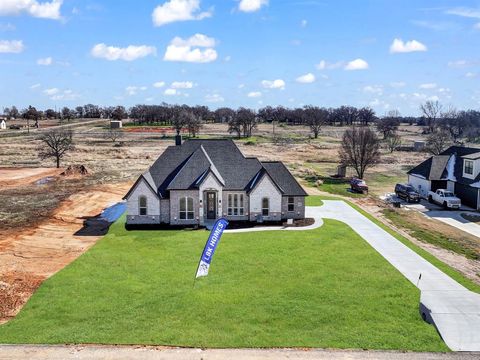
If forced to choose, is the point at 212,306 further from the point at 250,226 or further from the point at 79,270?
the point at 250,226

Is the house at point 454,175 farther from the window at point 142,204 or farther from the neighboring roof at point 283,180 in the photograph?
the window at point 142,204

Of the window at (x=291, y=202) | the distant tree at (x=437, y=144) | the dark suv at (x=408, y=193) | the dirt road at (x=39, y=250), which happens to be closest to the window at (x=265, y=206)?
the window at (x=291, y=202)

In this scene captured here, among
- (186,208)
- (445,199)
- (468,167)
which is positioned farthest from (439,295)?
(468,167)

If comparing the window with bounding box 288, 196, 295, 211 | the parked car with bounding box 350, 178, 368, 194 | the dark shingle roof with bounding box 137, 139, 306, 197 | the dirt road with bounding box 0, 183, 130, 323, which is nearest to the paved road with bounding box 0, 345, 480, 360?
the dirt road with bounding box 0, 183, 130, 323

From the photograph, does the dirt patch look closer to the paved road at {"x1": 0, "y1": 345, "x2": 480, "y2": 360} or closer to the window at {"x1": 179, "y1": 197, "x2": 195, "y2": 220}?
the window at {"x1": 179, "y1": 197, "x2": 195, "y2": 220}

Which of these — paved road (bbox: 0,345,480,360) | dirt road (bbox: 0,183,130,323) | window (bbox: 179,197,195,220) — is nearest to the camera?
paved road (bbox: 0,345,480,360)

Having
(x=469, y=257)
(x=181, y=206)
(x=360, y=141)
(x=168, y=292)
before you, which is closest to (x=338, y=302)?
(x=168, y=292)
